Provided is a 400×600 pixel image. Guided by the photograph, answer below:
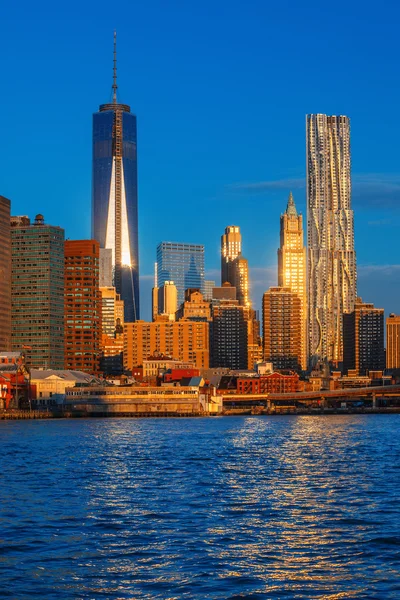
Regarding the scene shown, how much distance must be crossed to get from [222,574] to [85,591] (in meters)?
5.03

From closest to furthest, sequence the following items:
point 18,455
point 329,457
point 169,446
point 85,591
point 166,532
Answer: point 85,591 → point 166,532 → point 329,457 → point 18,455 → point 169,446

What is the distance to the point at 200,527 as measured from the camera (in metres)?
49.6

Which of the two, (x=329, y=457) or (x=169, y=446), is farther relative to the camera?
(x=169, y=446)

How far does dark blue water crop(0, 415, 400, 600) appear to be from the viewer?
38.1m

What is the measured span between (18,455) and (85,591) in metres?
62.8

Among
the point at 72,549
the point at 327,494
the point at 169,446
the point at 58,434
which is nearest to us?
the point at 72,549

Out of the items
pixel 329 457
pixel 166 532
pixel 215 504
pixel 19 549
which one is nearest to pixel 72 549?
pixel 19 549

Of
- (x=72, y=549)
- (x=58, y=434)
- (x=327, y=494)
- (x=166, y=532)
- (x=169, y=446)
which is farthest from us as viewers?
(x=58, y=434)

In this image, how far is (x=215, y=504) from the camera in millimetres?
58031

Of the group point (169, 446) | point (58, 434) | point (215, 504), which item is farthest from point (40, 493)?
point (58, 434)

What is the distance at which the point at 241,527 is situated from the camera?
49.9 metres

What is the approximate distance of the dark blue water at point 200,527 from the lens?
3809 centimetres

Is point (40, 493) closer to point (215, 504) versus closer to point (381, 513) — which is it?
point (215, 504)

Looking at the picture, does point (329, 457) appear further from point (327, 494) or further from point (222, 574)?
point (222, 574)
